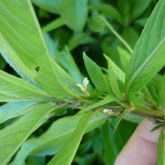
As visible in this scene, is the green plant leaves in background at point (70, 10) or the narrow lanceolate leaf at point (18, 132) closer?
the narrow lanceolate leaf at point (18, 132)

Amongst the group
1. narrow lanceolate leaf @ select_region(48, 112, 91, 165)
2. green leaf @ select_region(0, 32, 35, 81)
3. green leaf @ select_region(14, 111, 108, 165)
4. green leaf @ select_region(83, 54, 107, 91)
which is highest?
green leaf @ select_region(0, 32, 35, 81)

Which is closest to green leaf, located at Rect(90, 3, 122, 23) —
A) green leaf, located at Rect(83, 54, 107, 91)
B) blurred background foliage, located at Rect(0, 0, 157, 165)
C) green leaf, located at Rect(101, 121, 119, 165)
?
blurred background foliage, located at Rect(0, 0, 157, 165)

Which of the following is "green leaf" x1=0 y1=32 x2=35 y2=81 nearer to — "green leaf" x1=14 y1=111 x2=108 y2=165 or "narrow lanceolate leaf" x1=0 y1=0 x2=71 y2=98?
"narrow lanceolate leaf" x1=0 y1=0 x2=71 y2=98

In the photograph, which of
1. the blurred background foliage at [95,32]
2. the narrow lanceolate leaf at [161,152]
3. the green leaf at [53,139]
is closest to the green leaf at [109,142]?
the blurred background foliage at [95,32]

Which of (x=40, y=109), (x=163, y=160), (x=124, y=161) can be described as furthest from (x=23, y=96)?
(x=124, y=161)

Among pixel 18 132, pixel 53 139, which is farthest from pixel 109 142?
pixel 18 132

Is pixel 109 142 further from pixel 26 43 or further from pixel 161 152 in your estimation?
pixel 26 43

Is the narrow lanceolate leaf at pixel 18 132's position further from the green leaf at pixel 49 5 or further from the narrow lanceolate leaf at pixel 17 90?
the green leaf at pixel 49 5
